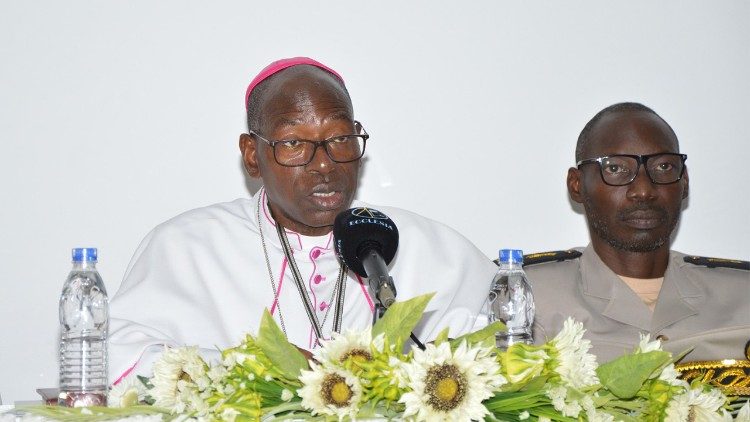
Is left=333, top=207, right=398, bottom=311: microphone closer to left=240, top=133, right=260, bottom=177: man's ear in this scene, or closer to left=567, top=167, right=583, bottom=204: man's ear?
left=240, top=133, right=260, bottom=177: man's ear

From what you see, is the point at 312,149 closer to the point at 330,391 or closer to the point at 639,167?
the point at 639,167

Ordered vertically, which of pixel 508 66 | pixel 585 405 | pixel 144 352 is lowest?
pixel 144 352

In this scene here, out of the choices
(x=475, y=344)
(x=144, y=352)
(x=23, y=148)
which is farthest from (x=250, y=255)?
(x=475, y=344)

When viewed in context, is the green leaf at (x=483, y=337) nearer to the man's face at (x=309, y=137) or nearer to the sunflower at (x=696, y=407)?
the sunflower at (x=696, y=407)

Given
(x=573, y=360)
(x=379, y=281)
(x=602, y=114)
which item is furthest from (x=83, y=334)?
(x=602, y=114)

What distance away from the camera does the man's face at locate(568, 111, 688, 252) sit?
3.80 metres

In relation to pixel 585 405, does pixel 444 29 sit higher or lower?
higher

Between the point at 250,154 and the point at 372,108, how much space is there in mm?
680

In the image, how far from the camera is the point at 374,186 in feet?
13.2

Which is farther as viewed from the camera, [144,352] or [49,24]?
[49,24]

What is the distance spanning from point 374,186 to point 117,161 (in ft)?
3.28

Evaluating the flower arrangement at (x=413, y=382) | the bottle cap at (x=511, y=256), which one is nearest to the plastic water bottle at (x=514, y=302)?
the bottle cap at (x=511, y=256)

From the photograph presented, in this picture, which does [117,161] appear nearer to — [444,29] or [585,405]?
[444,29]

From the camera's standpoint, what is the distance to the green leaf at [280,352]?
173 centimetres
